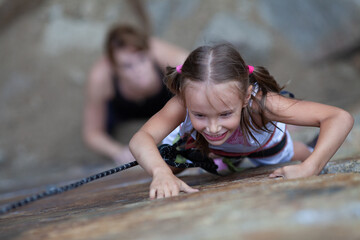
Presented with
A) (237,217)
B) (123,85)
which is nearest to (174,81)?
(237,217)

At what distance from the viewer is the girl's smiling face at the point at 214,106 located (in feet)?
5.91

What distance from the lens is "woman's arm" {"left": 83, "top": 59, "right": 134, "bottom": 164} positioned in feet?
15.0

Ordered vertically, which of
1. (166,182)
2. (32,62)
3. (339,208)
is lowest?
(339,208)

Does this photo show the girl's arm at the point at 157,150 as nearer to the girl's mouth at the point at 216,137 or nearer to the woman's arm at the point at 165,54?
the girl's mouth at the point at 216,137

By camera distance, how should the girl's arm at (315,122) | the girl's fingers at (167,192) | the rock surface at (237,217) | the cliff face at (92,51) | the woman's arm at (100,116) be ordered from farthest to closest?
the cliff face at (92,51)
the woman's arm at (100,116)
the girl's arm at (315,122)
the girl's fingers at (167,192)
the rock surface at (237,217)

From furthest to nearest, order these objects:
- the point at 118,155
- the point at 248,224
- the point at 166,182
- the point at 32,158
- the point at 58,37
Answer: the point at 58,37 < the point at 32,158 < the point at 118,155 < the point at 166,182 < the point at 248,224

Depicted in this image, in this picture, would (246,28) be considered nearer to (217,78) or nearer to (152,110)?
(152,110)

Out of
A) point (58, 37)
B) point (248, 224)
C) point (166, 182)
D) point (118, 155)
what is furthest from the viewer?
point (58, 37)

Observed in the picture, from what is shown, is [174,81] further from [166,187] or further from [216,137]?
[166,187]

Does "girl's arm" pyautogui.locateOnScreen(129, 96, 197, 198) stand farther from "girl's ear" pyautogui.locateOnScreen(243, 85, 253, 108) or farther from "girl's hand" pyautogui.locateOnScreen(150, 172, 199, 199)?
"girl's ear" pyautogui.locateOnScreen(243, 85, 253, 108)

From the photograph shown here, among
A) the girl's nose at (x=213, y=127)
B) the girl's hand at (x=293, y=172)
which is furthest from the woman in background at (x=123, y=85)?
the girl's hand at (x=293, y=172)

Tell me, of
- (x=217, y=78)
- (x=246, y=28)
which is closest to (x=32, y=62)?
(x=246, y=28)

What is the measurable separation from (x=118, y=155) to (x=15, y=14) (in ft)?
8.30

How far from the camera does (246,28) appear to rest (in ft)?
18.4
